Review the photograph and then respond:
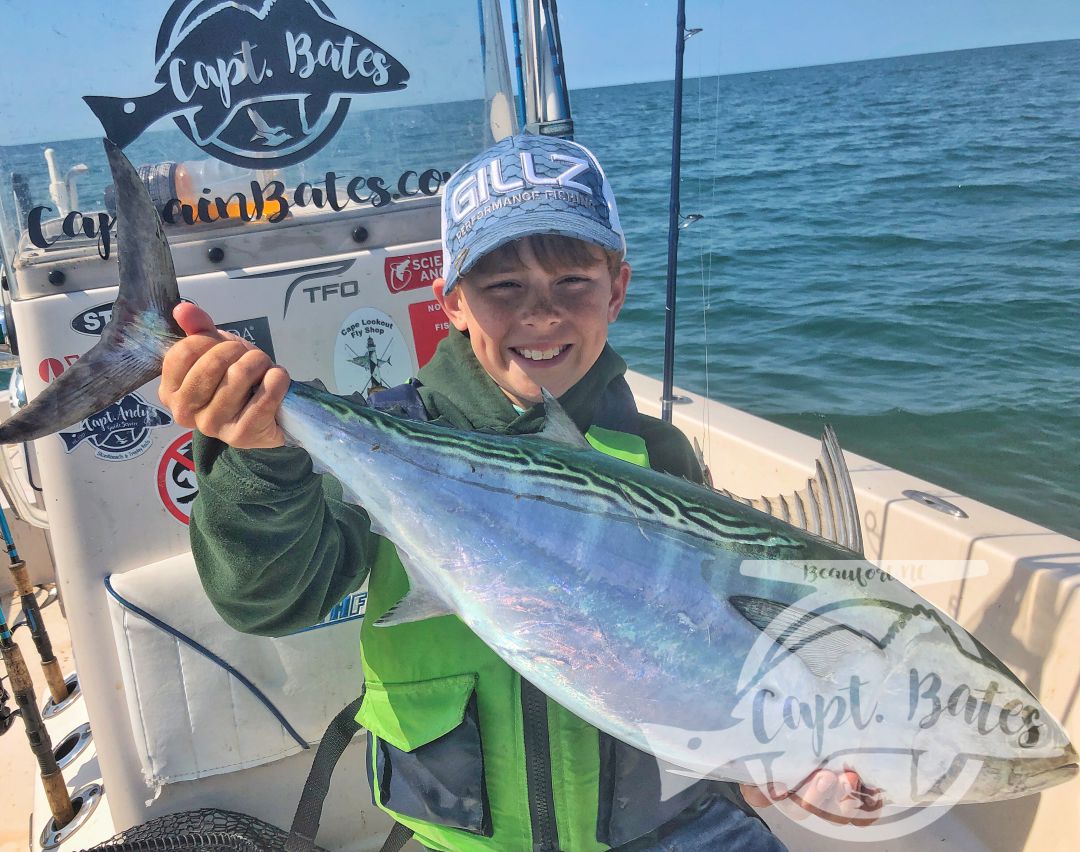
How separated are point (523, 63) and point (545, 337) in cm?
139

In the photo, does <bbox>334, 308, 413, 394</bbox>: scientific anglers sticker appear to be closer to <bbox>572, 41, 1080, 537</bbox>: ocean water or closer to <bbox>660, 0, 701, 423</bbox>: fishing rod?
<bbox>660, 0, 701, 423</bbox>: fishing rod

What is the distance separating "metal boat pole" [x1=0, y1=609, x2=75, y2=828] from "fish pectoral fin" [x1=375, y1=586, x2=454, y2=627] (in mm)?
1703

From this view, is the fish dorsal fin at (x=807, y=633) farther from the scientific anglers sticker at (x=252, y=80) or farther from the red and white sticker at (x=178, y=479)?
the scientific anglers sticker at (x=252, y=80)

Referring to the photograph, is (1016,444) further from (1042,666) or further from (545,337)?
(545,337)

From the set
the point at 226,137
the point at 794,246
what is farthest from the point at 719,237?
the point at 226,137

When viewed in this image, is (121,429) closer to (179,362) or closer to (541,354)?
(179,362)

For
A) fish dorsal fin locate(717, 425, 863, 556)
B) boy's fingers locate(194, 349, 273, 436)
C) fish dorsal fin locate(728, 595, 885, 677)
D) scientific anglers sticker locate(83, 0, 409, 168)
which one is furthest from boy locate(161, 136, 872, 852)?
scientific anglers sticker locate(83, 0, 409, 168)

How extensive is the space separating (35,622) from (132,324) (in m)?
2.10

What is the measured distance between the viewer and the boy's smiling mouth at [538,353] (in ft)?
5.92

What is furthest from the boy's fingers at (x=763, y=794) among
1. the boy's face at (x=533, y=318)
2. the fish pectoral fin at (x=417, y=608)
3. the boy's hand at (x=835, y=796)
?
the boy's face at (x=533, y=318)

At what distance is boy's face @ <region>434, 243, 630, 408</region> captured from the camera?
5.83ft

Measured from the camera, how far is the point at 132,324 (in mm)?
1425

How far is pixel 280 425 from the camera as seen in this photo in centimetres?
143

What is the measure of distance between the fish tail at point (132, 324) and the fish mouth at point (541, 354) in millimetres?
706
